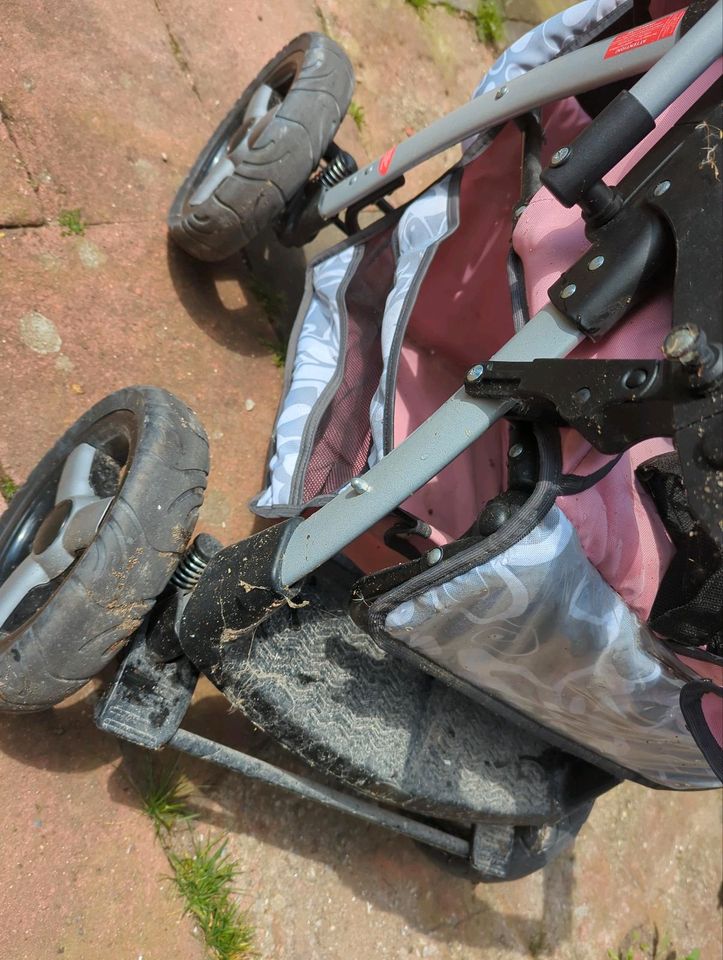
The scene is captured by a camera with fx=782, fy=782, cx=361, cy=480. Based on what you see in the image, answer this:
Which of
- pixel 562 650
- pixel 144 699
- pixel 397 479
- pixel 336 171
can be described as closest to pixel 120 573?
pixel 144 699

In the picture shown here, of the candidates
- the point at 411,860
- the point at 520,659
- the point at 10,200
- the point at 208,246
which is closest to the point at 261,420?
→ the point at 208,246

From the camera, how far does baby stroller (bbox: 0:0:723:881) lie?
2.93ft

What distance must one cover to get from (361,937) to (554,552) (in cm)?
99

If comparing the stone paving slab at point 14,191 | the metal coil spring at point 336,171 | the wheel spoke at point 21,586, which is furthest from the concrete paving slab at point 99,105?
the wheel spoke at point 21,586

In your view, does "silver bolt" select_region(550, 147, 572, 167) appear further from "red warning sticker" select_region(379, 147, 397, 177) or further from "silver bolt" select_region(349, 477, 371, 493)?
"red warning sticker" select_region(379, 147, 397, 177)

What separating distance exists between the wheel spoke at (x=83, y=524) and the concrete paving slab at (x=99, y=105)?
71cm

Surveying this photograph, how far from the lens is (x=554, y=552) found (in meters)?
0.92

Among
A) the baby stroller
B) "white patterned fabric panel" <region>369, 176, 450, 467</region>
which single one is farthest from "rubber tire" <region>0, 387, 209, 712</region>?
"white patterned fabric panel" <region>369, 176, 450, 467</region>

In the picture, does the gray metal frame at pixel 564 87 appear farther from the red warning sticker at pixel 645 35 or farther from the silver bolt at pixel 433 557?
the silver bolt at pixel 433 557

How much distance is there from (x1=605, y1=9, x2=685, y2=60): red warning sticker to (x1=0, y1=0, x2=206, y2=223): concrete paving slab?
37.3 inches

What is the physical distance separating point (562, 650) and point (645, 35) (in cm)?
83

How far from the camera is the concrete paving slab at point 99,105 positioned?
59.3 inches

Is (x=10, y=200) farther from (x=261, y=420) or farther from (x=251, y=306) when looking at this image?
(x=261, y=420)

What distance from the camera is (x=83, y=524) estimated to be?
106 cm
